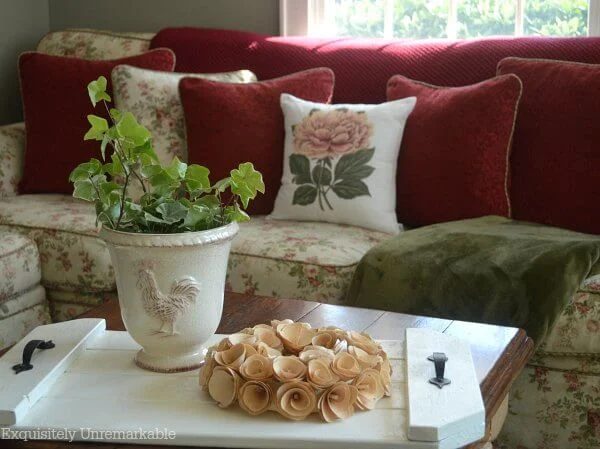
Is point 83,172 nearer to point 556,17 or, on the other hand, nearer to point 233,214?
point 233,214

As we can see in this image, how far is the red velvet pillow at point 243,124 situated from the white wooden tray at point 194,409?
1.36m

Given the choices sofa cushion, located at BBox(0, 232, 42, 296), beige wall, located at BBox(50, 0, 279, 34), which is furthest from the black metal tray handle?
beige wall, located at BBox(50, 0, 279, 34)

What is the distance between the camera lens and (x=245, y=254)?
7.70ft

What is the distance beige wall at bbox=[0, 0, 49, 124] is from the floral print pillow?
94 centimetres

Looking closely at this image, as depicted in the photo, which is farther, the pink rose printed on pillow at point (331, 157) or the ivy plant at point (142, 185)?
the pink rose printed on pillow at point (331, 157)

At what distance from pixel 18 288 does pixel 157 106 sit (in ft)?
2.36

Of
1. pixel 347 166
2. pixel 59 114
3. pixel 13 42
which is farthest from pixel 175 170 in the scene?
pixel 13 42

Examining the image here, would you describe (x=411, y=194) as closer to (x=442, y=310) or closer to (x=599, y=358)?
(x=442, y=310)

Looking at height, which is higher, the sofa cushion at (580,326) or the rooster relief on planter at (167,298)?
the rooster relief on planter at (167,298)

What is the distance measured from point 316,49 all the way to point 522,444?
139 centimetres

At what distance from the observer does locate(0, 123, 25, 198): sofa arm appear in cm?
301

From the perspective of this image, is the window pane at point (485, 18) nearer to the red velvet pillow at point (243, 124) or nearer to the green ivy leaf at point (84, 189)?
the red velvet pillow at point (243, 124)

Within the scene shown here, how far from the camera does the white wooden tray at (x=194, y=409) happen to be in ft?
3.69

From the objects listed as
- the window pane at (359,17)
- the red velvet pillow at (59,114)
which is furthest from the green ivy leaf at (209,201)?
the window pane at (359,17)
